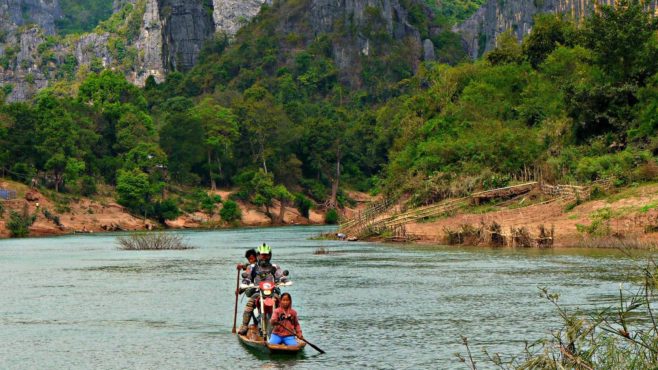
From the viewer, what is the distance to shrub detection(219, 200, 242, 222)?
129500 millimetres

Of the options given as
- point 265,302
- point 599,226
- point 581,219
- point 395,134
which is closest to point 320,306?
point 265,302

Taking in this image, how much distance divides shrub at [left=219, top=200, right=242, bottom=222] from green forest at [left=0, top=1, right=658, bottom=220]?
4.49 metres

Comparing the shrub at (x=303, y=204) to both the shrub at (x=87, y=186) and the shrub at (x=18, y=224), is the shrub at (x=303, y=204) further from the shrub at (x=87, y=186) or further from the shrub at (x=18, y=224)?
the shrub at (x=18, y=224)

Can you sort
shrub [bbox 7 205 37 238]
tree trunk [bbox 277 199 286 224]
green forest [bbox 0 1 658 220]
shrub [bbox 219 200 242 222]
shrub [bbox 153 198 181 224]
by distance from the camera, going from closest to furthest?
green forest [bbox 0 1 658 220]
shrub [bbox 7 205 37 238]
shrub [bbox 153 198 181 224]
shrub [bbox 219 200 242 222]
tree trunk [bbox 277 199 286 224]

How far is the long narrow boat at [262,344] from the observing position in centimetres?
2372

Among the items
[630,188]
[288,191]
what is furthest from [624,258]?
[288,191]

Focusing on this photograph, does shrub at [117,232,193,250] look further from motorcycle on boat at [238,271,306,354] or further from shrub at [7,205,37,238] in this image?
motorcycle on boat at [238,271,306,354]

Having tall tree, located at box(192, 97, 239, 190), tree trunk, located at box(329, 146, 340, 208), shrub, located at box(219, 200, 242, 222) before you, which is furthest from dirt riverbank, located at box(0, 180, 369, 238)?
tree trunk, located at box(329, 146, 340, 208)

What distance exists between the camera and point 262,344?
24781 mm

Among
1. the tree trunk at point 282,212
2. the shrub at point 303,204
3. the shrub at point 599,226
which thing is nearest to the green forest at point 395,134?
the shrub at point 303,204

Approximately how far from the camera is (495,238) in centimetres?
6116

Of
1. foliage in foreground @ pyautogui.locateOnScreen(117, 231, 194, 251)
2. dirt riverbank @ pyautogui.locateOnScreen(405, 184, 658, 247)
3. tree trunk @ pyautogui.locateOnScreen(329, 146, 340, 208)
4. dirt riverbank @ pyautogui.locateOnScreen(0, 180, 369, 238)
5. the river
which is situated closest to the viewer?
the river

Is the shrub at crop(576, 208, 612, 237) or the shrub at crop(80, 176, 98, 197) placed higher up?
the shrub at crop(80, 176, 98, 197)

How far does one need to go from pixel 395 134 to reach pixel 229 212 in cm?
2754
